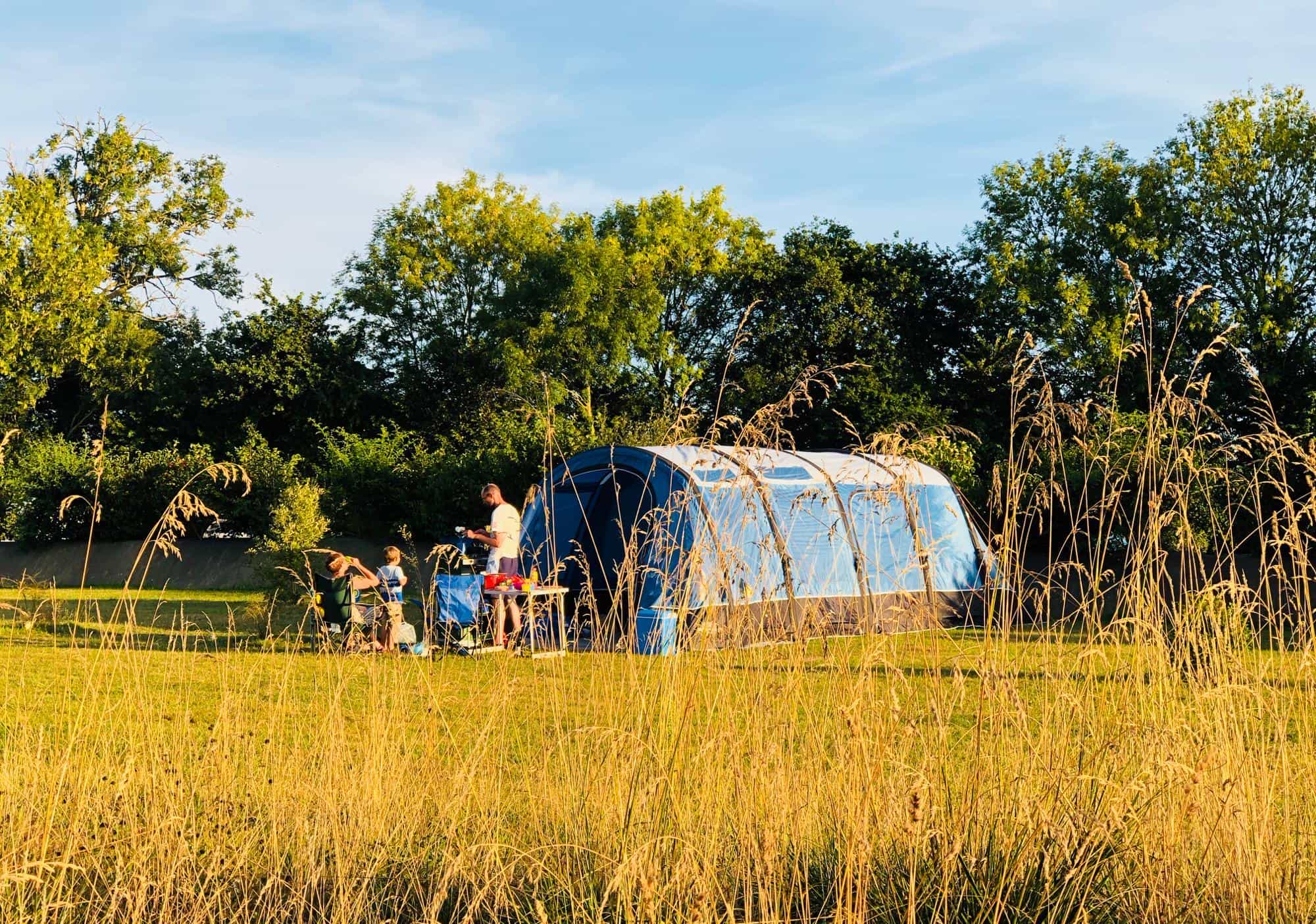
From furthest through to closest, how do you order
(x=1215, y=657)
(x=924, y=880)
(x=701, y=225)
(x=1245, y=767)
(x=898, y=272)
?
(x=701, y=225), (x=898, y=272), (x=1215, y=657), (x=1245, y=767), (x=924, y=880)

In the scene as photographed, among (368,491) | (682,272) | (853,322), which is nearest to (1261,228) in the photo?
(853,322)

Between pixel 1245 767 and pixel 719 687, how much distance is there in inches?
49.9

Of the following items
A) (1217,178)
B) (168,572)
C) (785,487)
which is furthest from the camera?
(1217,178)

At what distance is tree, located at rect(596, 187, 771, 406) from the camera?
25750 mm

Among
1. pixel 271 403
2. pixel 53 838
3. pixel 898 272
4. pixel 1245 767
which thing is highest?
pixel 898 272

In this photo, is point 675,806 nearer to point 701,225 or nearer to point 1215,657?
point 1215,657

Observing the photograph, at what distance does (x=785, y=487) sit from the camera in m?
9.51

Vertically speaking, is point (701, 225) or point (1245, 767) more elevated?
point (701, 225)

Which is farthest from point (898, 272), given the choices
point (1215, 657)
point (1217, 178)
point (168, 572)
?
point (1215, 657)

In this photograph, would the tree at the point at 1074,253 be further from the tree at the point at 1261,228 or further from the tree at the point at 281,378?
the tree at the point at 281,378

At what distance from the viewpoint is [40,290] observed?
21672mm

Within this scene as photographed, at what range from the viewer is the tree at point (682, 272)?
25.8 m

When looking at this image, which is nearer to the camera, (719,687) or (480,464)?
(719,687)

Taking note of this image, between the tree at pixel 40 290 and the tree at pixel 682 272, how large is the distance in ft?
36.1
